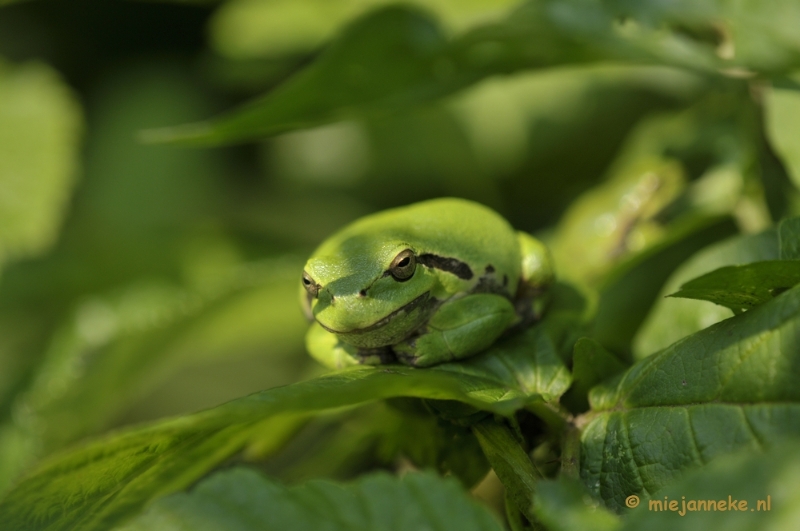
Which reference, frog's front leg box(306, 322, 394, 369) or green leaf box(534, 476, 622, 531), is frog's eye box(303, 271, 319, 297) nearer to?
frog's front leg box(306, 322, 394, 369)

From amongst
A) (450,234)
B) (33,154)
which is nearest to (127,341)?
(33,154)

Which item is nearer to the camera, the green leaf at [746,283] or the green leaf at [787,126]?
the green leaf at [746,283]

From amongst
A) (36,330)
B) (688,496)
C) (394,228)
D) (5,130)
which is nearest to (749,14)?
(394,228)

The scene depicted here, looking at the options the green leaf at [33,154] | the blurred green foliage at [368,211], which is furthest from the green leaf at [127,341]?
the green leaf at [33,154]

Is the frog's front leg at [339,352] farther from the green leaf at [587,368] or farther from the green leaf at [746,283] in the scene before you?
the green leaf at [746,283]

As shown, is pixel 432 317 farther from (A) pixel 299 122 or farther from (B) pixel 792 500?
(B) pixel 792 500

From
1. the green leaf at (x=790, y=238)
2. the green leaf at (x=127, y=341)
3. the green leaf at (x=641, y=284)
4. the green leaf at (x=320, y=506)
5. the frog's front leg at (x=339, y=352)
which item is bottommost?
the green leaf at (x=127, y=341)

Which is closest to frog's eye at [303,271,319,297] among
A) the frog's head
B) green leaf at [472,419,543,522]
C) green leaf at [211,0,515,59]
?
the frog's head
